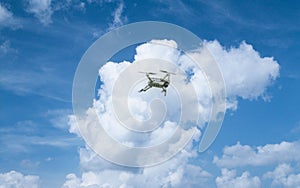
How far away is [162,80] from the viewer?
369ft

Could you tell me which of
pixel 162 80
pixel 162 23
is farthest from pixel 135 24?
pixel 162 80

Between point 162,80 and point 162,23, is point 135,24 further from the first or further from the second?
point 162,80

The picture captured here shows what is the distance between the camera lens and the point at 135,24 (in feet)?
274

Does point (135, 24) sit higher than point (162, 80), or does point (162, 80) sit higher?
point (162, 80)

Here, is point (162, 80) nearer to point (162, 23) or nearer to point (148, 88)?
point (148, 88)

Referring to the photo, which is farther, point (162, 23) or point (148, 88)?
point (148, 88)

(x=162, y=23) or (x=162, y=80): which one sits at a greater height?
(x=162, y=80)

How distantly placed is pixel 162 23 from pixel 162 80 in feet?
98.3

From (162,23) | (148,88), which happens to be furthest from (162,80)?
(162,23)

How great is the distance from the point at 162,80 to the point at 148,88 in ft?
14.6

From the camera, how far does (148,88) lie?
114000 mm

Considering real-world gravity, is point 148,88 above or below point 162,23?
above

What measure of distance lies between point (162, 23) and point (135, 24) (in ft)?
17.6

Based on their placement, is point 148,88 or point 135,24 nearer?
point 135,24
